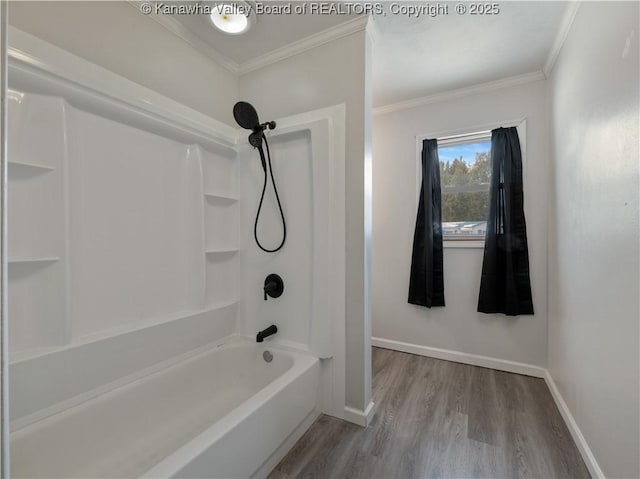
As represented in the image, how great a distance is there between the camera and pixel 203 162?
1843 millimetres

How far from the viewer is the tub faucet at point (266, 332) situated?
5.94 ft

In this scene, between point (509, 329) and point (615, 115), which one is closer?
point (615, 115)

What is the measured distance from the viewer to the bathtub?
3.44 feet

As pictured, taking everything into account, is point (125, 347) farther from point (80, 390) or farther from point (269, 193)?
point (269, 193)

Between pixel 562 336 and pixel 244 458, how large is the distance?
2031 millimetres

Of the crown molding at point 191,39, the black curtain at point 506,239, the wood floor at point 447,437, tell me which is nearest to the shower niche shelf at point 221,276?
the wood floor at point 447,437

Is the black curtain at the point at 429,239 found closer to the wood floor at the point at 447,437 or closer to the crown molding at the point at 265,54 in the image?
the wood floor at the point at 447,437

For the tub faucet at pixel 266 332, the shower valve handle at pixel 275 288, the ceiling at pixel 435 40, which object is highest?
the ceiling at pixel 435 40

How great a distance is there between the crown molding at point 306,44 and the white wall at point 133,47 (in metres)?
0.21

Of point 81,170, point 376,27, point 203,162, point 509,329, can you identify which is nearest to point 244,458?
point 81,170

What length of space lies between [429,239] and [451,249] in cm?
23

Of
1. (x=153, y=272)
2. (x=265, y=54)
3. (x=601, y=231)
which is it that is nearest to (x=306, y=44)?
(x=265, y=54)

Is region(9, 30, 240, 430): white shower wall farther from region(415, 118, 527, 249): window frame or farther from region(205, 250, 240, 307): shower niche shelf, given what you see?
region(415, 118, 527, 249): window frame

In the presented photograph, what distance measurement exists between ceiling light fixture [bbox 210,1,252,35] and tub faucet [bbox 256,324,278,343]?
1.91 m
